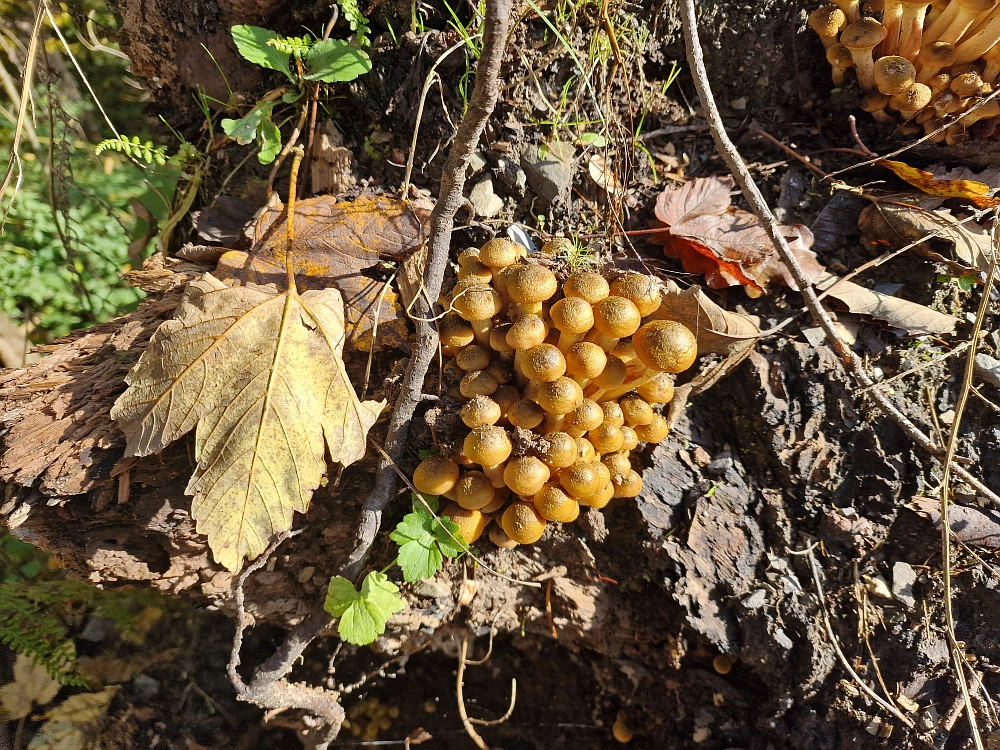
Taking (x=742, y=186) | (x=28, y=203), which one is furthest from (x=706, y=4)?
(x=28, y=203)

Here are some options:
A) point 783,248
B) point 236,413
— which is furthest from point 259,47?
point 783,248

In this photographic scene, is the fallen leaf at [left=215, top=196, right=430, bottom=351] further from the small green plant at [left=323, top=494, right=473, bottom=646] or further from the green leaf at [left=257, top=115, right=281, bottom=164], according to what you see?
the small green plant at [left=323, top=494, right=473, bottom=646]

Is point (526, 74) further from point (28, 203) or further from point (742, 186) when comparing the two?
point (28, 203)

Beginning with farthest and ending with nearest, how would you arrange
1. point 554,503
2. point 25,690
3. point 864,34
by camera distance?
1. point 25,690
2. point 864,34
3. point 554,503

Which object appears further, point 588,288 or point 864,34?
point 864,34

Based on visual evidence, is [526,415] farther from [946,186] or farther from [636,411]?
[946,186]

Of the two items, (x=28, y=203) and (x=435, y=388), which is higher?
(x=435, y=388)
